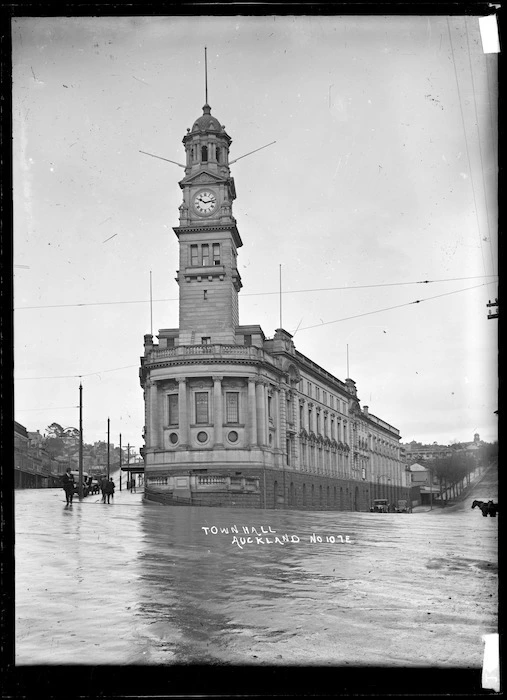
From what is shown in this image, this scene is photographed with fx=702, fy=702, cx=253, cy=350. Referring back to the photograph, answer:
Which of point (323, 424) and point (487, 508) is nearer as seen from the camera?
point (487, 508)

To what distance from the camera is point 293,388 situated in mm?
8500

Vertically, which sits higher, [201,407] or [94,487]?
[201,407]

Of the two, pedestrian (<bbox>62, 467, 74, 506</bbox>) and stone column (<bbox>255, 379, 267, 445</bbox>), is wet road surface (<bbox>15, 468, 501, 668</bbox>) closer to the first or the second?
pedestrian (<bbox>62, 467, 74, 506</bbox>)

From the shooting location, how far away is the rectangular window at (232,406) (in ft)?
25.6

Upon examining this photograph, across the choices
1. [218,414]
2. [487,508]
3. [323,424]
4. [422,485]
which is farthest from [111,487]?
[487,508]

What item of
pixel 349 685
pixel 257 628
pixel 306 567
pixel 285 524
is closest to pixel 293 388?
pixel 285 524

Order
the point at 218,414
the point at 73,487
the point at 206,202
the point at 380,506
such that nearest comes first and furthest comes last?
the point at 206,202 → the point at 218,414 → the point at 380,506 → the point at 73,487

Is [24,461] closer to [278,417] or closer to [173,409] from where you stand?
[173,409]

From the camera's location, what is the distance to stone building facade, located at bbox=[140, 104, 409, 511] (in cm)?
780

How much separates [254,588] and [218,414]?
1.90 meters

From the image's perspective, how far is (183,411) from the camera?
8023 mm

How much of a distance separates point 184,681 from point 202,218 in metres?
4.56

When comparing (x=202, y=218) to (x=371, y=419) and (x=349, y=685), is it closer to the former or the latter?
(x=371, y=419)
